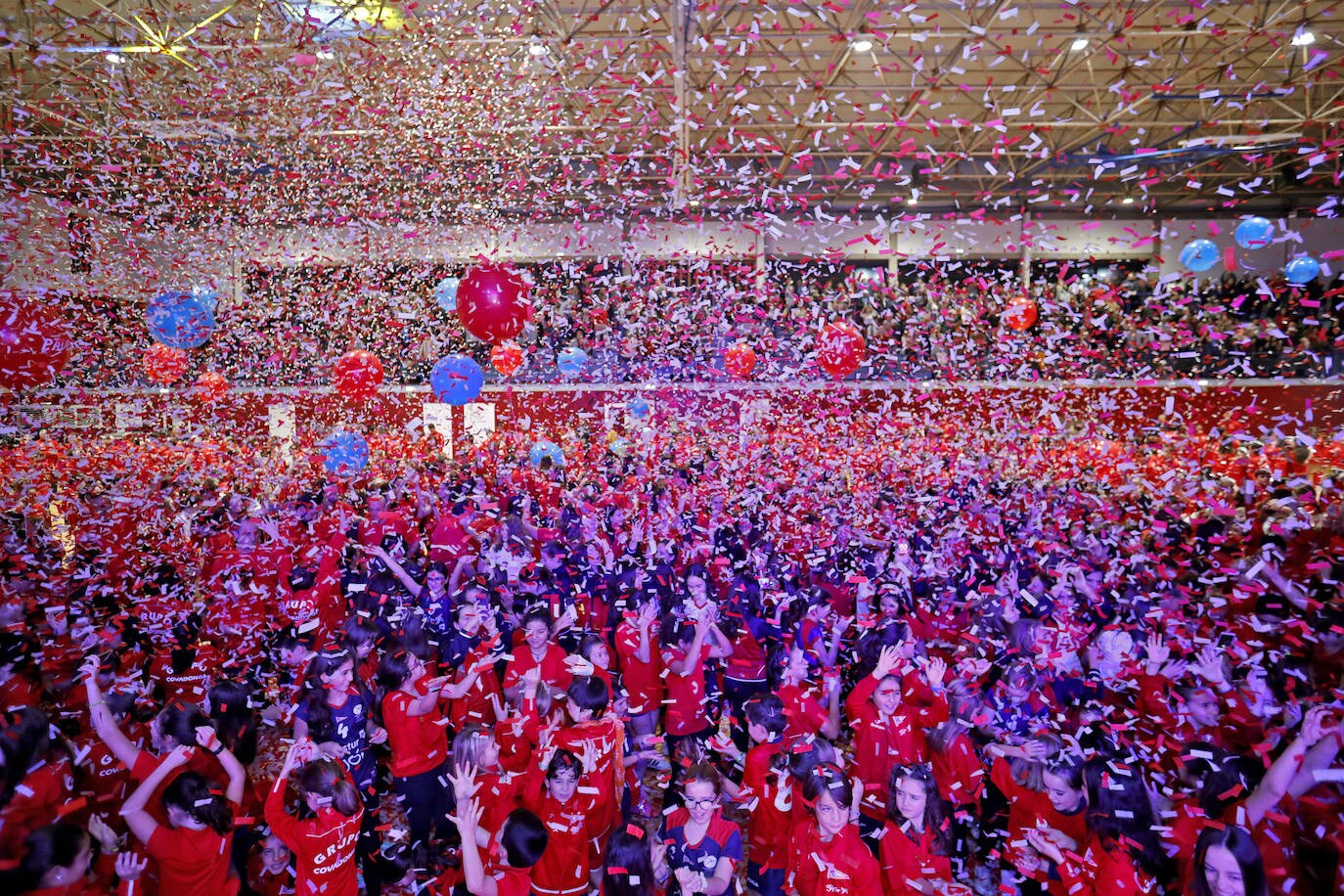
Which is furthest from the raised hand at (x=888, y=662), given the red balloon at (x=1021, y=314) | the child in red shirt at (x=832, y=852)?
the red balloon at (x=1021, y=314)

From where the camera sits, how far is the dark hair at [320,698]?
3611 millimetres

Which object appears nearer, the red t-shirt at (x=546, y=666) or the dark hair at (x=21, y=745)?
the dark hair at (x=21, y=745)

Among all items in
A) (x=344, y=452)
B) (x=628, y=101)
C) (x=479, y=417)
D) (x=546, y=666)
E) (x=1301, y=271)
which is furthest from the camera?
(x=479, y=417)

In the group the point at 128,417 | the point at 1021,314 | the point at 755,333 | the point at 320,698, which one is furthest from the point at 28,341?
the point at 1021,314

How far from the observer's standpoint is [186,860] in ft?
9.25

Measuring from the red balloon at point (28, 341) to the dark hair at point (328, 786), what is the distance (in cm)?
489


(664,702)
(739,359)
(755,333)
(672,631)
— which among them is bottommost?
(664,702)

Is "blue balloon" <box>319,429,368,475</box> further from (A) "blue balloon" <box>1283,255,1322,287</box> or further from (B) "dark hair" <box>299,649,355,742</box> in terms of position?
(A) "blue balloon" <box>1283,255,1322,287</box>

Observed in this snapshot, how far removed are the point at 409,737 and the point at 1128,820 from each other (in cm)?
301

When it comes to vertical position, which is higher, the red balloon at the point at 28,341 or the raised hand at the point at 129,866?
the red balloon at the point at 28,341

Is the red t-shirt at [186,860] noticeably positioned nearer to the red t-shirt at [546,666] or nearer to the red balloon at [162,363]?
the red t-shirt at [546,666]

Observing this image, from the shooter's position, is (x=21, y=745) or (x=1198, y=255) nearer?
(x=21, y=745)

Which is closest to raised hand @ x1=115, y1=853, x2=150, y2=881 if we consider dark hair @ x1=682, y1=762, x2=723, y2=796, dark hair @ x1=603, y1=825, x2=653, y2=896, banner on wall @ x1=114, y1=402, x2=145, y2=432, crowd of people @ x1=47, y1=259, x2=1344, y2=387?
dark hair @ x1=603, y1=825, x2=653, y2=896

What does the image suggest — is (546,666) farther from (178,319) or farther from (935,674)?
(178,319)
